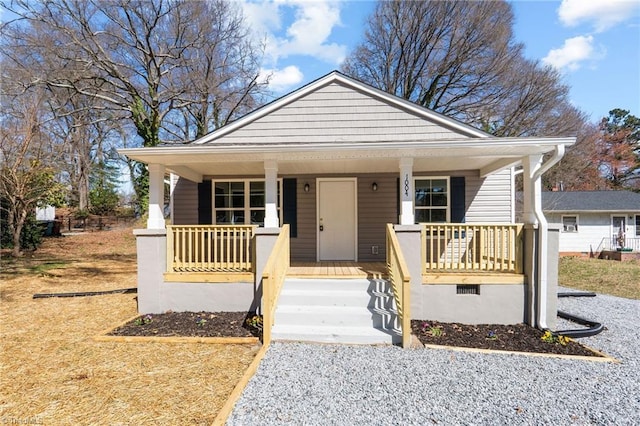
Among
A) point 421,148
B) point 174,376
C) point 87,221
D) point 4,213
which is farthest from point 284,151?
point 87,221

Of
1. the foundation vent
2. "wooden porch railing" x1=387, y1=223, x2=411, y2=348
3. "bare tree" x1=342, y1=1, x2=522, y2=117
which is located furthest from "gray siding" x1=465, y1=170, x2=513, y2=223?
"bare tree" x1=342, y1=1, x2=522, y2=117

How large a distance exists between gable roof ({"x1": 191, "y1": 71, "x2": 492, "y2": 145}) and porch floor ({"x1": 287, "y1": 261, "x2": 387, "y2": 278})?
3.48 m

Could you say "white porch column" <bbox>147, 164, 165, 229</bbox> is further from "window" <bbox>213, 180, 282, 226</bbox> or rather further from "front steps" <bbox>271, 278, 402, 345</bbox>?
"front steps" <bbox>271, 278, 402, 345</bbox>

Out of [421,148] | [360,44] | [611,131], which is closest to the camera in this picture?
[421,148]

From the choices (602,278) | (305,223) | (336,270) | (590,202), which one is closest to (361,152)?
(336,270)

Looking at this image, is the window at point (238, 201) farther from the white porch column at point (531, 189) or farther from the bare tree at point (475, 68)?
the bare tree at point (475, 68)

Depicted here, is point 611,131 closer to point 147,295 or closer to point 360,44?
point 360,44

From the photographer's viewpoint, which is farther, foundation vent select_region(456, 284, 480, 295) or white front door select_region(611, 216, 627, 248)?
white front door select_region(611, 216, 627, 248)

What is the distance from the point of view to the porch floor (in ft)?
19.5

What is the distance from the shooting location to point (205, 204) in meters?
7.83

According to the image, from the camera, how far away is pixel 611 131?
29.7 m

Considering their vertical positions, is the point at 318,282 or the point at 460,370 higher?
the point at 318,282

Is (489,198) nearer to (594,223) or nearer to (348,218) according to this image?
Answer: (348,218)

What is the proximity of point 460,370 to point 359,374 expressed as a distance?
120cm
